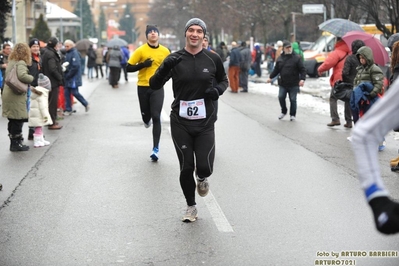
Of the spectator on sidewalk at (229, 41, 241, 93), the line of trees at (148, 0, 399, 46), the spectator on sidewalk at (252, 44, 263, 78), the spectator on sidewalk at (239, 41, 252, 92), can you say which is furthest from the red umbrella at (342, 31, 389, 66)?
the spectator on sidewalk at (252, 44, 263, 78)

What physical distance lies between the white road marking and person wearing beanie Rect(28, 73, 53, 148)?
5.31m

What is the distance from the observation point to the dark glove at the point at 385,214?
276 centimetres

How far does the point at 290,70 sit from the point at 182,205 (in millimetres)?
9316

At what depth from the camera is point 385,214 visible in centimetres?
276

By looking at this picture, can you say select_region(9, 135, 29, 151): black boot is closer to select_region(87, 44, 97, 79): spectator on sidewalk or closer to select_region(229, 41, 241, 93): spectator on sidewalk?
select_region(229, 41, 241, 93): spectator on sidewalk

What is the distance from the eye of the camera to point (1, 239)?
6508 mm

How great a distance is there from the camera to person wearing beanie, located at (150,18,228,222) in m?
6.77

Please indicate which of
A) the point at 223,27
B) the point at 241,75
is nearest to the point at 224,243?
the point at 241,75

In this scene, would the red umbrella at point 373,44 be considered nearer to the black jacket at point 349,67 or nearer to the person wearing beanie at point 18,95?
the black jacket at point 349,67

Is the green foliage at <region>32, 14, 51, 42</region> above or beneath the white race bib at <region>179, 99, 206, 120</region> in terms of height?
above

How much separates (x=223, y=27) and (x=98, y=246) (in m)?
63.6

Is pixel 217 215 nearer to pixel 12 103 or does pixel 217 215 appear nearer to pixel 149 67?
pixel 149 67

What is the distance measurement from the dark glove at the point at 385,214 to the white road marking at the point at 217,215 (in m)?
3.90

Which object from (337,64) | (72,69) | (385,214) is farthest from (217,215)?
(72,69)
